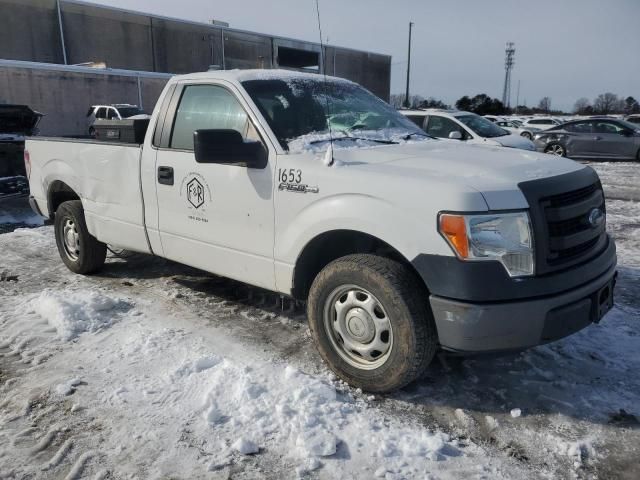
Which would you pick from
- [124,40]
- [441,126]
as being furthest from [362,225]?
[124,40]

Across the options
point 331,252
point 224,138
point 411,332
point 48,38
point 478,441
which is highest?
point 48,38

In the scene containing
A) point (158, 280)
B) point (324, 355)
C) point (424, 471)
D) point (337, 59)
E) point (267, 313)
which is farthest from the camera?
point (337, 59)

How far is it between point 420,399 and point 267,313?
168 centimetres

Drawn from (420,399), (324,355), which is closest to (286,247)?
(324,355)

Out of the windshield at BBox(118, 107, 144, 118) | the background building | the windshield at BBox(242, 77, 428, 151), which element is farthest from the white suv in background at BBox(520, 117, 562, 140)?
the windshield at BBox(242, 77, 428, 151)

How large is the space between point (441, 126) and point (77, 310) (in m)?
9.69

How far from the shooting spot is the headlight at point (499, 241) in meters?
2.72

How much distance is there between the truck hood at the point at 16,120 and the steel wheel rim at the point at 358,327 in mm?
8418

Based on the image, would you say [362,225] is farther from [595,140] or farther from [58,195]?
[595,140]

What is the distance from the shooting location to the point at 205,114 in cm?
414

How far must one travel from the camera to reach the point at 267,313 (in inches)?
176

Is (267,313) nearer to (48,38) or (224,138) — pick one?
(224,138)

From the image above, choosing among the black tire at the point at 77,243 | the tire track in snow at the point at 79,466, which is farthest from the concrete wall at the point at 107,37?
the tire track in snow at the point at 79,466

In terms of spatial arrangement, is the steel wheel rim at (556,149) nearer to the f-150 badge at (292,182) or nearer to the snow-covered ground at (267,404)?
the snow-covered ground at (267,404)
